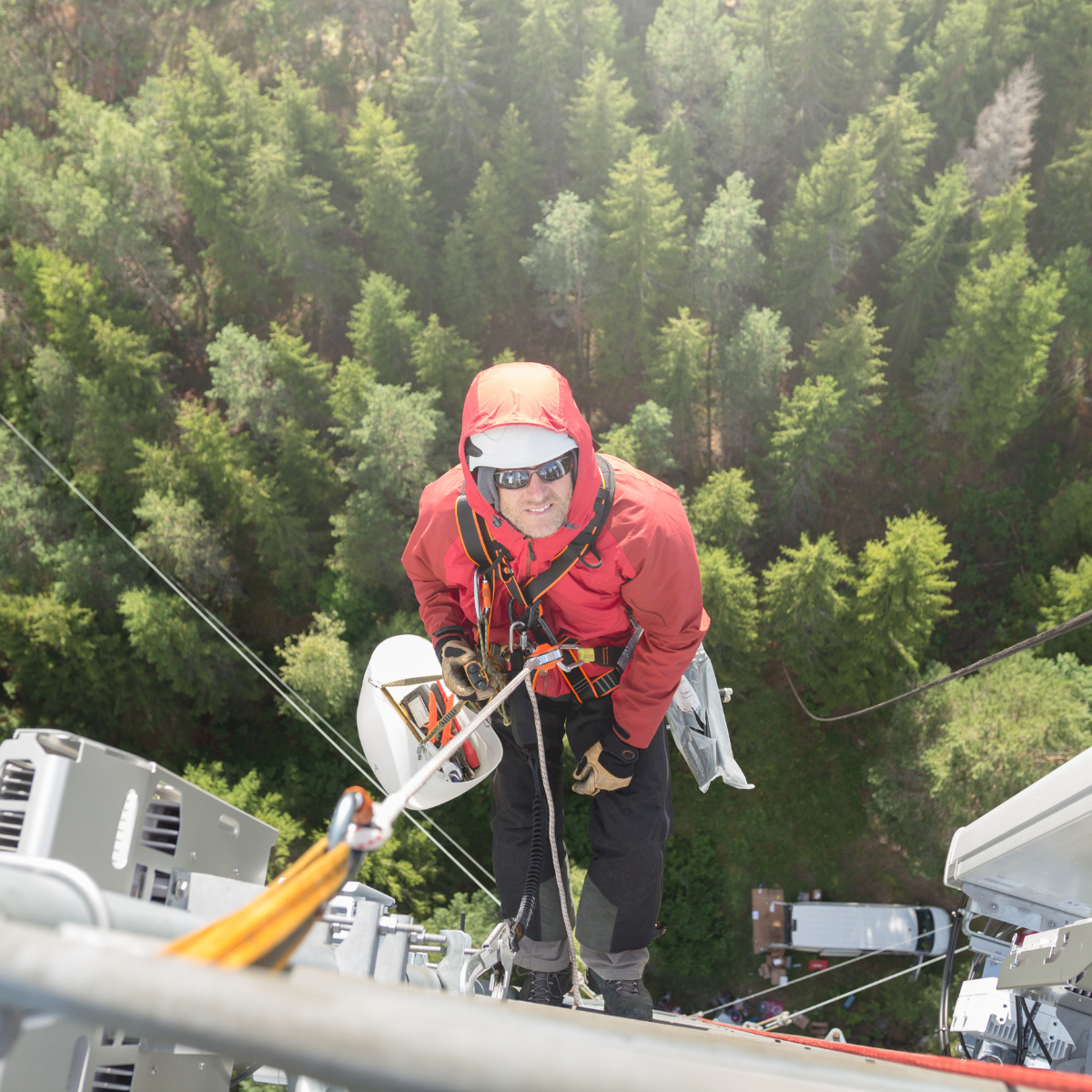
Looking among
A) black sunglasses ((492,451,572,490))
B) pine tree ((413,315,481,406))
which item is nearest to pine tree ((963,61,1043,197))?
pine tree ((413,315,481,406))

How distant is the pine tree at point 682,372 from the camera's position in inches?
645

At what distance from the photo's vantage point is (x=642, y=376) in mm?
20672

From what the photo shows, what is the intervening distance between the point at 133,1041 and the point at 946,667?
17.5 m

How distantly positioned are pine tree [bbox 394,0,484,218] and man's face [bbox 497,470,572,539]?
63.5ft

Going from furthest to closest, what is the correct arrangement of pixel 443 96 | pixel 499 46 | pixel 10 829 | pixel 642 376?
pixel 642 376
pixel 499 46
pixel 443 96
pixel 10 829

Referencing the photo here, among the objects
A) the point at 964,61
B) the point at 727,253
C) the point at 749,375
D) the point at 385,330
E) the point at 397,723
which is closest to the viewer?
the point at 397,723

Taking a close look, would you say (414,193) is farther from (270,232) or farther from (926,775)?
(926,775)

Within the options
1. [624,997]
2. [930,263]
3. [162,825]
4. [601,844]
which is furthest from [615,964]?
[930,263]

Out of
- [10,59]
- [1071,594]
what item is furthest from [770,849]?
[10,59]

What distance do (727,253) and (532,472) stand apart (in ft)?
50.3

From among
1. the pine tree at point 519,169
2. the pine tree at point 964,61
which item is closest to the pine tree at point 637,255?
the pine tree at point 519,169

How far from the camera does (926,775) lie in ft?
49.8

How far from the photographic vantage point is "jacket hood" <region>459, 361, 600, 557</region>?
3207mm

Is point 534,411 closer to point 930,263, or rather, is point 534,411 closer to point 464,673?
point 464,673
